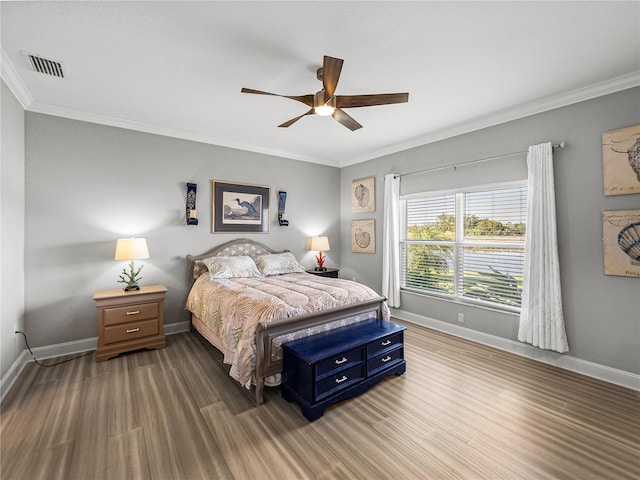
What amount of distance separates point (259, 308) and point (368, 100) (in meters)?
2.03

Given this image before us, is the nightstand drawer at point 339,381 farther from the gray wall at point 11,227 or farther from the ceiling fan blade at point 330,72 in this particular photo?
the gray wall at point 11,227

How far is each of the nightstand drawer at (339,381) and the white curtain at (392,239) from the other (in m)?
2.43

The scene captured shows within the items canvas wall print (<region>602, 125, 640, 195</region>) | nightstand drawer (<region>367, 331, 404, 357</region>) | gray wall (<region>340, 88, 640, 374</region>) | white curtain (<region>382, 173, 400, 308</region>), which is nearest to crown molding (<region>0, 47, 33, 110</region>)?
nightstand drawer (<region>367, 331, 404, 357</region>)

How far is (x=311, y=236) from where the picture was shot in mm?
5629

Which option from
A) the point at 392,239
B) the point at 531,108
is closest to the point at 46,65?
the point at 392,239

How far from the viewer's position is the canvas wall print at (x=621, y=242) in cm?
268

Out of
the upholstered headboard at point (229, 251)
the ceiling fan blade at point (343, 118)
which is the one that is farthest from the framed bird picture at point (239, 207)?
the ceiling fan blade at point (343, 118)

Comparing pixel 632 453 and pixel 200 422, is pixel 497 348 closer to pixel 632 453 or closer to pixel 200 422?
pixel 632 453

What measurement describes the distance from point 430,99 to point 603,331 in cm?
294

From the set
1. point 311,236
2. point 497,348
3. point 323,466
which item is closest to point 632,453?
point 497,348

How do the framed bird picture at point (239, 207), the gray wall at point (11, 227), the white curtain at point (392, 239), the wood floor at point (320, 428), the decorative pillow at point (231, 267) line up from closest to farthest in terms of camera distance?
1. the wood floor at point (320, 428)
2. the gray wall at point (11, 227)
3. the decorative pillow at point (231, 267)
4. the framed bird picture at point (239, 207)
5. the white curtain at point (392, 239)

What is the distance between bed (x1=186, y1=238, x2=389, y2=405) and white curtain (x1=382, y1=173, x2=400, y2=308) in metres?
1.50

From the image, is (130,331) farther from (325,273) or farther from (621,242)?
(621,242)

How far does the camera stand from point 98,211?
11.9 ft
